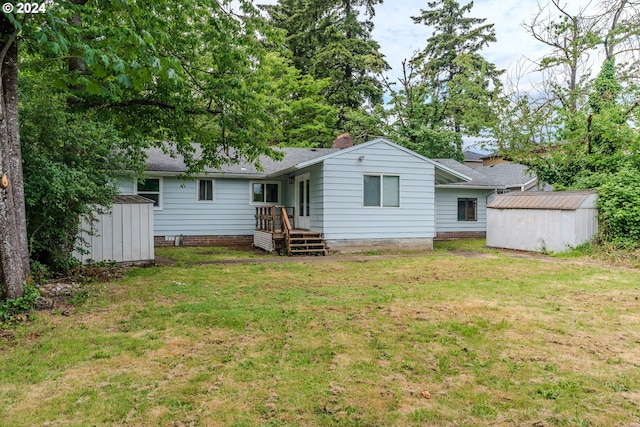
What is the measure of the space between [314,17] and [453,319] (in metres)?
27.5

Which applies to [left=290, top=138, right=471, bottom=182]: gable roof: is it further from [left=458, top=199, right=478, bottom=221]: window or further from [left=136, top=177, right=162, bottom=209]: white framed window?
[left=136, top=177, right=162, bottom=209]: white framed window

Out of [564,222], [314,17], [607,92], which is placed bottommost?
[564,222]

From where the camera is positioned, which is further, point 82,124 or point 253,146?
point 253,146

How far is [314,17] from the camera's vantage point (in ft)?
91.1

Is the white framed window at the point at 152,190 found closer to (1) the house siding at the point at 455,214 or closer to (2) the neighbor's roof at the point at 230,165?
(2) the neighbor's roof at the point at 230,165

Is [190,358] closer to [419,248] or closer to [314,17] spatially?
[419,248]

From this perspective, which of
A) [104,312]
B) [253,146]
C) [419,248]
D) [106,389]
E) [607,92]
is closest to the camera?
[106,389]

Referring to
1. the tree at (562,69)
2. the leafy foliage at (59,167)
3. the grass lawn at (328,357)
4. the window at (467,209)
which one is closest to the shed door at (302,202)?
the leafy foliage at (59,167)

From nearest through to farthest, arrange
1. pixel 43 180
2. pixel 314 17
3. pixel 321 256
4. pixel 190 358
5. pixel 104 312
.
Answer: pixel 190 358
pixel 104 312
pixel 43 180
pixel 321 256
pixel 314 17

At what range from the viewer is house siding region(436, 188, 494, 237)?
680 inches

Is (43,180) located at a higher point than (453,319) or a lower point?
higher

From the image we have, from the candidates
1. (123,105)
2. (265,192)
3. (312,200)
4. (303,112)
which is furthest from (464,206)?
(123,105)

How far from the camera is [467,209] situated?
17.8 metres

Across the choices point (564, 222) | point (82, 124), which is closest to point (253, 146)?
point (82, 124)
